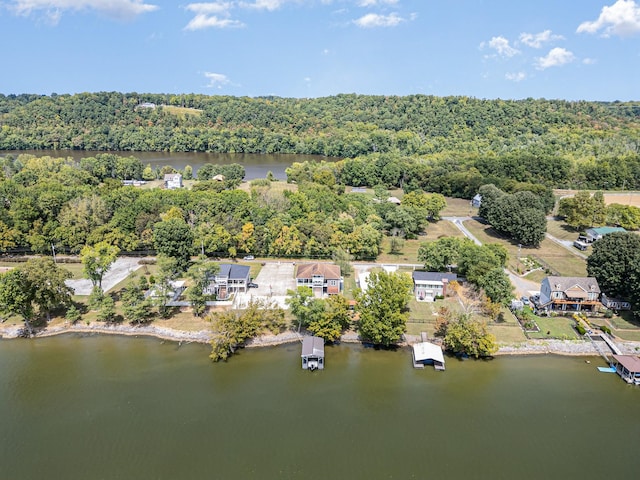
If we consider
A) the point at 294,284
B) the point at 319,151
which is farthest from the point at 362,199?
the point at 319,151

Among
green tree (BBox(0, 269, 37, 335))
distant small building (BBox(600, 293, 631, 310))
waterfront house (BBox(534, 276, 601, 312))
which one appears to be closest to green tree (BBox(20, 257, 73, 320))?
green tree (BBox(0, 269, 37, 335))

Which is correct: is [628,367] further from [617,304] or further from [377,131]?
[377,131]

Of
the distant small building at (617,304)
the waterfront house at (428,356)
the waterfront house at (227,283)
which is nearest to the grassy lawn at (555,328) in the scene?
the distant small building at (617,304)

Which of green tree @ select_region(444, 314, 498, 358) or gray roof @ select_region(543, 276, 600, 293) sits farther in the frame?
gray roof @ select_region(543, 276, 600, 293)

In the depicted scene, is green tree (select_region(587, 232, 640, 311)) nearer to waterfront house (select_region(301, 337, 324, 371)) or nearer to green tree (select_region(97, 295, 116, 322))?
waterfront house (select_region(301, 337, 324, 371))

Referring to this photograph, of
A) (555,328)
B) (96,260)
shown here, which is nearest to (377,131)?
(555,328)

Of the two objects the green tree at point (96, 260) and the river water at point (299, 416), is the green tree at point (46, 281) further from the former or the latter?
the river water at point (299, 416)
